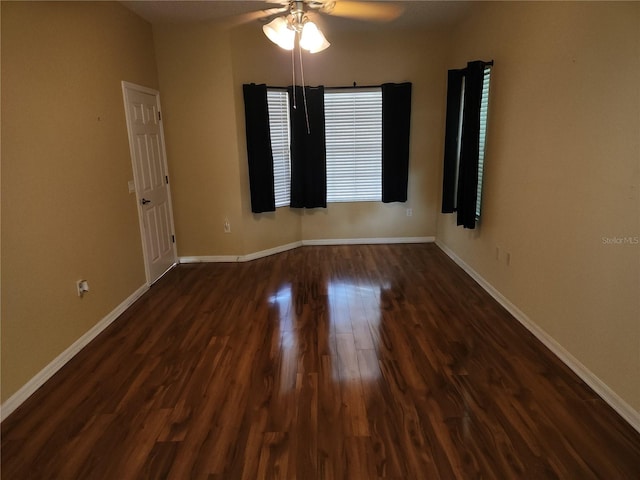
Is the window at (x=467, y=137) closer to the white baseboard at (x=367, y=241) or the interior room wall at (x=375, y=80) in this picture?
the interior room wall at (x=375, y=80)

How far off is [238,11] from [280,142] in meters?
1.44

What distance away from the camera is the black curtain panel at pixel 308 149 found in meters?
4.61

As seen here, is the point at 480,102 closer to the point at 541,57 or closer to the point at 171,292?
the point at 541,57

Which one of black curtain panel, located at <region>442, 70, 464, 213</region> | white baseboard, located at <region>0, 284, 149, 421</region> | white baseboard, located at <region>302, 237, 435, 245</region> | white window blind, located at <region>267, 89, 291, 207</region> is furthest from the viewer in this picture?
white baseboard, located at <region>302, 237, 435, 245</region>

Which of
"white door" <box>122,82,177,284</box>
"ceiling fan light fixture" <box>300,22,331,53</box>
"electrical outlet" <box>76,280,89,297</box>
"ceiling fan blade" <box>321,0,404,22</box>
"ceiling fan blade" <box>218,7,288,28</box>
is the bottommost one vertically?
"electrical outlet" <box>76,280,89,297</box>

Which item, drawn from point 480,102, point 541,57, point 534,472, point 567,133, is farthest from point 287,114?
point 534,472

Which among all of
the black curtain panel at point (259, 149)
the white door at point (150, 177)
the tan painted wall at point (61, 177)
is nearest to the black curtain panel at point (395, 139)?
the black curtain panel at point (259, 149)

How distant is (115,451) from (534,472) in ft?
6.31

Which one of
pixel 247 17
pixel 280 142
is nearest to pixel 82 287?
pixel 280 142

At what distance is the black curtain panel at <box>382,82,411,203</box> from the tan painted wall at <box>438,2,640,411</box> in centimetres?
132

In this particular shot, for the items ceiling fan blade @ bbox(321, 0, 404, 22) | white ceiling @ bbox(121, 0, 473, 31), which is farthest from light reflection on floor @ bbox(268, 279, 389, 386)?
white ceiling @ bbox(121, 0, 473, 31)

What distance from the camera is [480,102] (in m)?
3.39

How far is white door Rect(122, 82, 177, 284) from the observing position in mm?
3668

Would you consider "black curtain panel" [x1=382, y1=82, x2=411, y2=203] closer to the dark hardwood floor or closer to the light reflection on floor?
the light reflection on floor
